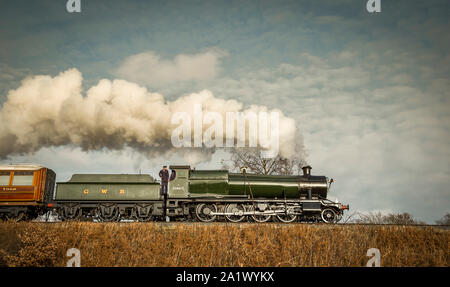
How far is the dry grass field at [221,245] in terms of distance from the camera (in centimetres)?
1038

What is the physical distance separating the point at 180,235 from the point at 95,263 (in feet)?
9.93

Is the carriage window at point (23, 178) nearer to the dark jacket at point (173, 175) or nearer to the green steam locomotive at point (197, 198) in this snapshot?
the green steam locomotive at point (197, 198)

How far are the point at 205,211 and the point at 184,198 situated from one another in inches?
50.3

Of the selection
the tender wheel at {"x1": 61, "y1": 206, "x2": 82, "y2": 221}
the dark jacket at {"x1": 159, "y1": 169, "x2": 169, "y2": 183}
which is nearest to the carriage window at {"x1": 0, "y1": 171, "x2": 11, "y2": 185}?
the tender wheel at {"x1": 61, "y1": 206, "x2": 82, "y2": 221}

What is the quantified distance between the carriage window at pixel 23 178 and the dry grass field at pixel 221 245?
15.7 ft

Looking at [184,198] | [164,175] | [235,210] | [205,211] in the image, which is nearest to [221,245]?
[235,210]

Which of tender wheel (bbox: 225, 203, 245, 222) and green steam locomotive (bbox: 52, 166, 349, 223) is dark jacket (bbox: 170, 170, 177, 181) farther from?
tender wheel (bbox: 225, 203, 245, 222)

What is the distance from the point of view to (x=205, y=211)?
15562mm

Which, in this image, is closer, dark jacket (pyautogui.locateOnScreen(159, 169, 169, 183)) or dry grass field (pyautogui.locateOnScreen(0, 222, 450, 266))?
dry grass field (pyautogui.locateOnScreen(0, 222, 450, 266))

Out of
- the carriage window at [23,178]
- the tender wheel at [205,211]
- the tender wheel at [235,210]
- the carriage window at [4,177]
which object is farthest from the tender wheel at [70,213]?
the tender wheel at [235,210]

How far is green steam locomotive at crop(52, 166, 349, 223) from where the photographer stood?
15.5 meters

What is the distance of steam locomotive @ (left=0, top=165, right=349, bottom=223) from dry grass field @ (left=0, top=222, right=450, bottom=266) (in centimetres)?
349
